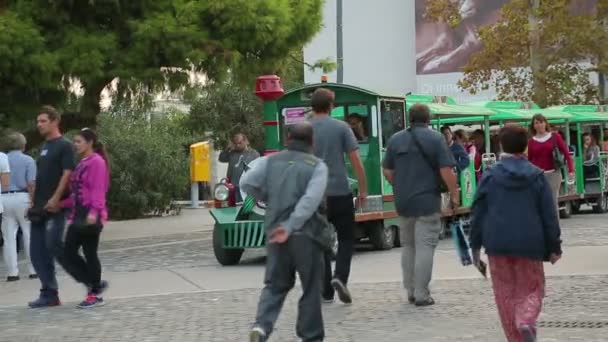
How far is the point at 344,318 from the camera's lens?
1034 centimetres

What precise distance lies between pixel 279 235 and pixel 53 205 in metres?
3.99

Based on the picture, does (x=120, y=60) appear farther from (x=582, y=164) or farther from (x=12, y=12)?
(x=582, y=164)

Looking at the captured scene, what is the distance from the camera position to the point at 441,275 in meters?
13.5

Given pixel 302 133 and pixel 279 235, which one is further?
pixel 302 133

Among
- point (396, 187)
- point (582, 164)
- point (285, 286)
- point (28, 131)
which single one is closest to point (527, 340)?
point (285, 286)

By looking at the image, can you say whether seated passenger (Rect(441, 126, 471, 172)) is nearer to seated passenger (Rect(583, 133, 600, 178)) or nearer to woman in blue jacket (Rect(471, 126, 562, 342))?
seated passenger (Rect(583, 133, 600, 178))

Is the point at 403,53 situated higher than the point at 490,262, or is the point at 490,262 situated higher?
the point at 403,53

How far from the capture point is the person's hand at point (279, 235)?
26.9 feet

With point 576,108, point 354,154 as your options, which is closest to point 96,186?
point 354,154

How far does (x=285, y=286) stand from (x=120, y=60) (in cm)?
1206

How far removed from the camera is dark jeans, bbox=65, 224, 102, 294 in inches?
450

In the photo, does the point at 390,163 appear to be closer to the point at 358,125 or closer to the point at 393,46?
the point at 358,125

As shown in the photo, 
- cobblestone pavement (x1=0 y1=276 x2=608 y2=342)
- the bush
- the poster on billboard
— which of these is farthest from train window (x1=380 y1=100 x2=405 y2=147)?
the poster on billboard

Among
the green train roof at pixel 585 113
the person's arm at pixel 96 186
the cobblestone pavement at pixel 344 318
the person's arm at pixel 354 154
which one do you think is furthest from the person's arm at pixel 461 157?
the person's arm at pixel 96 186
